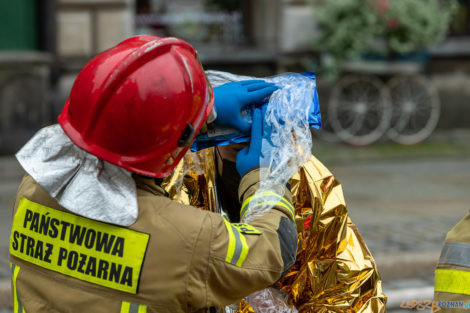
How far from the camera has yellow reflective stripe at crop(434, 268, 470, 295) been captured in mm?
1725

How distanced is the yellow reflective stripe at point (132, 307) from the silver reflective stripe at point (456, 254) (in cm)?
74

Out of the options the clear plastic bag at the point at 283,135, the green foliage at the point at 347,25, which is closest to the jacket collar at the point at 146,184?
the clear plastic bag at the point at 283,135

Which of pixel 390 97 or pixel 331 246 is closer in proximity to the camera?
pixel 331 246

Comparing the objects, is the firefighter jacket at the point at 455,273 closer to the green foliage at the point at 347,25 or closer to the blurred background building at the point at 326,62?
the blurred background building at the point at 326,62

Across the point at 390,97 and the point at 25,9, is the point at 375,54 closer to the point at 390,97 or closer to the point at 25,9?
the point at 390,97

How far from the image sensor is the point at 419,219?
6496 mm

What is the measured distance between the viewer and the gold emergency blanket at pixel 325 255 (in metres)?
1.86

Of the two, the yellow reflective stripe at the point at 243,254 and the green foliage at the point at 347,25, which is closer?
the yellow reflective stripe at the point at 243,254

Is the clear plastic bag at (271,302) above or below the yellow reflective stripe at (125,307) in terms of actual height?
below

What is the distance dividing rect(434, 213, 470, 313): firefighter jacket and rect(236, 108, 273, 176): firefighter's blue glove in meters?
0.50

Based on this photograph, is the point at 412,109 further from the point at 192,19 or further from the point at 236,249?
the point at 236,249

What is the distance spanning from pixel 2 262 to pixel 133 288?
3815mm

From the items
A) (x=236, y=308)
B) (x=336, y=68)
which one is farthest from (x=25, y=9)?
(x=236, y=308)

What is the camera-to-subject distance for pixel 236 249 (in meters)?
1.51
